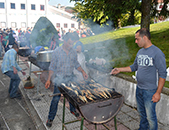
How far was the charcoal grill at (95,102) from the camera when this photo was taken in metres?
2.55

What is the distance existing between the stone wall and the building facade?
33159 millimetres

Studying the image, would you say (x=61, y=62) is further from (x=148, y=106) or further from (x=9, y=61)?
(x=9, y=61)

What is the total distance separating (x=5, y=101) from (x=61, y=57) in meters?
3.11

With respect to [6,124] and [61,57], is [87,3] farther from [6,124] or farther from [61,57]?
[6,124]

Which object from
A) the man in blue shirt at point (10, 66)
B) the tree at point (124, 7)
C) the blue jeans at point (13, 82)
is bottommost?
the blue jeans at point (13, 82)

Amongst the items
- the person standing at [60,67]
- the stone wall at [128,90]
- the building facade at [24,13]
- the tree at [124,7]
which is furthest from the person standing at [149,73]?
the building facade at [24,13]

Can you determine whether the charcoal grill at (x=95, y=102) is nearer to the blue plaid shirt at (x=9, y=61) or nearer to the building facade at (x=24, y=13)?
the blue plaid shirt at (x=9, y=61)

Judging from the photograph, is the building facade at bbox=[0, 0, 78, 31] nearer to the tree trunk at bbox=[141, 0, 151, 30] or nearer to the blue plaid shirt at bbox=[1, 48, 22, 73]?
the tree trunk at bbox=[141, 0, 151, 30]

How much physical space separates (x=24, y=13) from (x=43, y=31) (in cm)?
2579

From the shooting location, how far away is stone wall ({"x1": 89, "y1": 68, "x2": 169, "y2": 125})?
3675 millimetres

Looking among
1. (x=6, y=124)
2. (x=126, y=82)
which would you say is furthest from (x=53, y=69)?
(x=126, y=82)

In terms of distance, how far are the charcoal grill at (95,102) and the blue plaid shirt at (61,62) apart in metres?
0.64

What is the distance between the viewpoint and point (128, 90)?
4715 mm

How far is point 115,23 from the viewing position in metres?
18.5
